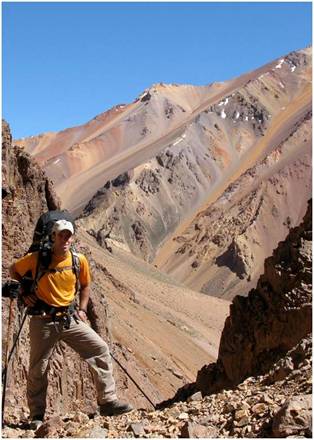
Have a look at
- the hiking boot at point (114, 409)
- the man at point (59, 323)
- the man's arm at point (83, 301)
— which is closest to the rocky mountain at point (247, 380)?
the hiking boot at point (114, 409)

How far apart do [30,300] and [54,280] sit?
0.28m

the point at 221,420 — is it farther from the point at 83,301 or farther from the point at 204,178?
the point at 204,178

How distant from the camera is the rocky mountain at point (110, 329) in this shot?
8.83 meters

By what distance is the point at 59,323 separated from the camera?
6102mm

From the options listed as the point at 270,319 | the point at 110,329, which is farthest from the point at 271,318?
the point at 110,329

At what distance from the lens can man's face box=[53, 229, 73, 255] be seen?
591 cm

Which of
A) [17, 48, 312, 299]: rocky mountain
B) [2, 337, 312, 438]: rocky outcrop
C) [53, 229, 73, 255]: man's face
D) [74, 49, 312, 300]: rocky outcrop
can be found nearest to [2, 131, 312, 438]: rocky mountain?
[2, 337, 312, 438]: rocky outcrop

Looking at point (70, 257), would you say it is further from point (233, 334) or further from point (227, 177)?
point (227, 177)

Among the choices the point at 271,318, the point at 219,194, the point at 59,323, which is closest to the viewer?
the point at 59,323

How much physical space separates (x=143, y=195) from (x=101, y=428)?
8821 cm

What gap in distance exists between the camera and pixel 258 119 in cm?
12000

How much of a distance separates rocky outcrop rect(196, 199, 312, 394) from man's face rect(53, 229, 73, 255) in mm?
4771

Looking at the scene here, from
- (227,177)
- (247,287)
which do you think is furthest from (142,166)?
(247,287)

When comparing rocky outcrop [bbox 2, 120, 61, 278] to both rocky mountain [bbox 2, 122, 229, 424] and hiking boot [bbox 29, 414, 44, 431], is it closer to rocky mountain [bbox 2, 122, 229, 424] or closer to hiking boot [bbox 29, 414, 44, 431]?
rocky mountain [bbox 2, 122, 229, 424]
